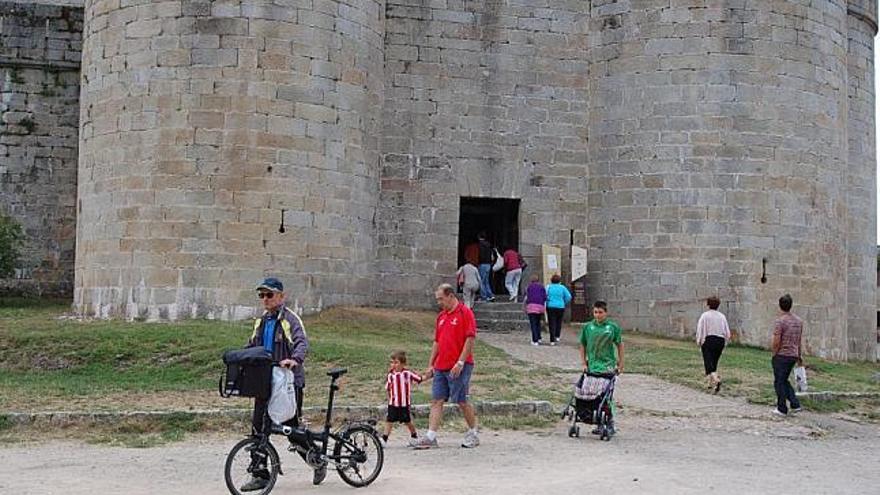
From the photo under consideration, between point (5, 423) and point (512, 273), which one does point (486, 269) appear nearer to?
point (512, 273)

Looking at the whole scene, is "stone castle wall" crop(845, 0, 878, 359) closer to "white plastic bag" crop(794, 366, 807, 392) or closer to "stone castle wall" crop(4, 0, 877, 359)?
"stone castle wall" crop(4, 0, 877, 359)

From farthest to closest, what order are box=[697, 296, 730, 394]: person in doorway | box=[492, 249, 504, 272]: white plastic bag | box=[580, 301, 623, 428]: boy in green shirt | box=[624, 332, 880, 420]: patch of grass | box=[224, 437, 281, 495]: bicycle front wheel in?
box=[492, 249, 504, 272]: white plastic bag → box=[697, 296, 730, 394]: person in doorway → box=[624, 332, 880, 420]: patch of grass → box=[580, 301, 623, 428]: boy in green shirt → box=[224, 437, 281, 495]: bicycle front wheel

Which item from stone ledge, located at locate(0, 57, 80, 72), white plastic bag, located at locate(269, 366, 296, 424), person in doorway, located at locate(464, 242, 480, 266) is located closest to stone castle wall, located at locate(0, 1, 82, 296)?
stone ledge, located at locate(0, 57, 80, 72)

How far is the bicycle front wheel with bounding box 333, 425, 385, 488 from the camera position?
27.0ft

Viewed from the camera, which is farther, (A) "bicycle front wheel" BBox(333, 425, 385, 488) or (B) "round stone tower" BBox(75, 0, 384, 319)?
(B) "round stone tower" BBox(75, 0, 384, 319)

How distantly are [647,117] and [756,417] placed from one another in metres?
9.82

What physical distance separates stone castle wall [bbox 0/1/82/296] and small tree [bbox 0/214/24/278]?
2.22 feet

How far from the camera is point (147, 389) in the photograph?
13.0 metres

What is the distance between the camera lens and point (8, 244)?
72.5 feet

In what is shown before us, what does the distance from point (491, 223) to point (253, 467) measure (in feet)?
53.3

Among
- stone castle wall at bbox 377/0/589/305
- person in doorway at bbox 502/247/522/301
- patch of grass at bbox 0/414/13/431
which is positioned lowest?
patch of grass at bbox 0/414/13/431

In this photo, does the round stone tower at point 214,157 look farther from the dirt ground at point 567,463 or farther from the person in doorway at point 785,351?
the person in doorway at point 785,351

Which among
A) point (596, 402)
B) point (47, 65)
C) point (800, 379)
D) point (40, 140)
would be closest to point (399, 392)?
point (596, 402)

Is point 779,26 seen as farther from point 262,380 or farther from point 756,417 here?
point 262,380
